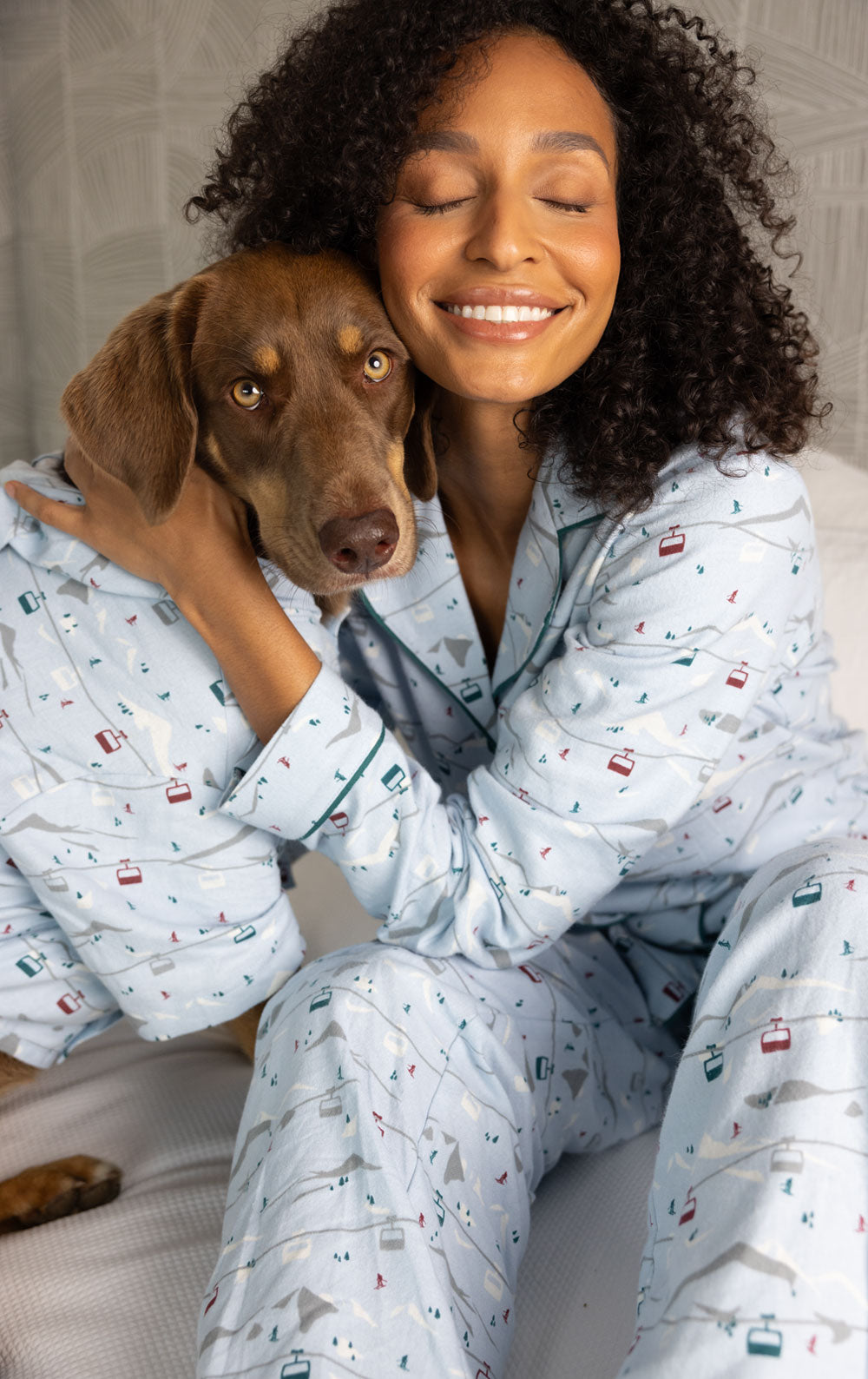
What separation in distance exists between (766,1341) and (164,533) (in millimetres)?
1147

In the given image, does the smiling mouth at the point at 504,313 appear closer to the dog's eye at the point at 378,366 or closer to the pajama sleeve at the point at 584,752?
the dog's eye at the point at 378,366

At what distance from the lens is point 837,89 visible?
2.35 meters

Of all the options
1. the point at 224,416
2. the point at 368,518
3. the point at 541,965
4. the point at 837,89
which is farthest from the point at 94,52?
the point at 541,965

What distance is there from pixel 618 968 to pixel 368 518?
2.88 ft

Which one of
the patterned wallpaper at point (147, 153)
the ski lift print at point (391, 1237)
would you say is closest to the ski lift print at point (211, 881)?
the ski lift print at point (391, 1237)

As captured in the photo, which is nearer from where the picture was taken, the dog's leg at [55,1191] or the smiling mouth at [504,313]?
the smiling mouth at [504,313]

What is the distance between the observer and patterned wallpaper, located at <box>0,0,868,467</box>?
239cm

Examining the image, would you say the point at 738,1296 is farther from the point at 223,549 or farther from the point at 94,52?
the point at 94,52

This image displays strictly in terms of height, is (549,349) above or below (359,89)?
below

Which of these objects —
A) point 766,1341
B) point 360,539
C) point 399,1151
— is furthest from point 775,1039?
point 360,539

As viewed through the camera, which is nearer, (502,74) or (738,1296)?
(738,1296)

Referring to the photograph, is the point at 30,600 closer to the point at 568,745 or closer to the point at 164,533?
the point at 164,533

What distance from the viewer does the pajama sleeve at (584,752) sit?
142 cm

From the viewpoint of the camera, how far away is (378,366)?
1581 mm
